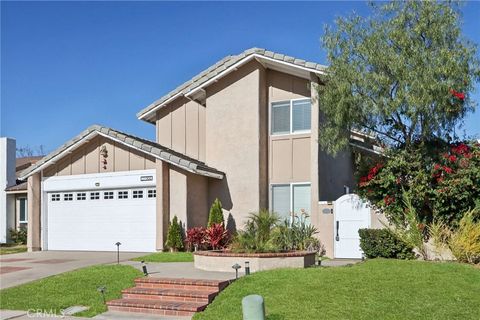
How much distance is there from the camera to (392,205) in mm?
17141

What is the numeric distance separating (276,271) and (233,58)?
1005 cm

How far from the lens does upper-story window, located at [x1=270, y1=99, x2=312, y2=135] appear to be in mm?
19938

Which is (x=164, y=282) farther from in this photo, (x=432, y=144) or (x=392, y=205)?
(x=432, y=144)

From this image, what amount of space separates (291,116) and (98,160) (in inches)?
318

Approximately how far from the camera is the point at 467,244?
14609mm

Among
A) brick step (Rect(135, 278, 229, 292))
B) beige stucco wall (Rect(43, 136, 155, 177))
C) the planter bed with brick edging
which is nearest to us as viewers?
brick step (Rect(135, 278, 229, 292))

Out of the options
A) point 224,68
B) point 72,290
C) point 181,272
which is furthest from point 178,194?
point 72,290

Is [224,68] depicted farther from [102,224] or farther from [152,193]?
[102,224]

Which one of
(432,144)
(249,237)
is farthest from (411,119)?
(249,237)

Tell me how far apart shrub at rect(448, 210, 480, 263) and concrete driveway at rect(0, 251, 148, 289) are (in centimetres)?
1037

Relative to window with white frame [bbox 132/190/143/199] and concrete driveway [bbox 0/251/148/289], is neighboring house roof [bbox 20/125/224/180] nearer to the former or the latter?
window with white frame [bbox 132/190/143/199]

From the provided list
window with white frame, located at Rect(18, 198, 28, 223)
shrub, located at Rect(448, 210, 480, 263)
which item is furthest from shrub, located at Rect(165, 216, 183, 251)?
window with white frame, located at Rect(18, 198, 28, 223)

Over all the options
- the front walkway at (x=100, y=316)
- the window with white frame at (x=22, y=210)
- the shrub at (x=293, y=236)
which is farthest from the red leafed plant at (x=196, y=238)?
the window with white frame at (x=22, y=210)

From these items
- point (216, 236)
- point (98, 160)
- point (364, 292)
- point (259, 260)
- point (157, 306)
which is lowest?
point (157, 306)
